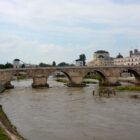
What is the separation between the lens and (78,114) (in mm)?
28750

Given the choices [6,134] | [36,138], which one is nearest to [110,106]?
[36,138]

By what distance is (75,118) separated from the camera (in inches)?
1059

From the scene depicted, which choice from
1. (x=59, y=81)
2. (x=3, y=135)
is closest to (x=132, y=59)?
(x=59, y=81)

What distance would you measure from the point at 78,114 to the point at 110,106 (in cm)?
501

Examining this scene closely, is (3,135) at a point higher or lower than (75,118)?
higher

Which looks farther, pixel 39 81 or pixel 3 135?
pixel 39 81

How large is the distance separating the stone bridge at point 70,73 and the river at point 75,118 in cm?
1810

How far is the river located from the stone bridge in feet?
59.4

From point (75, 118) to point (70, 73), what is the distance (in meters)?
33.3

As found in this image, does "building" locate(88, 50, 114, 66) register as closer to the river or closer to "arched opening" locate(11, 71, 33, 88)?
"arched opening" locate(11, 71, 33, 88)

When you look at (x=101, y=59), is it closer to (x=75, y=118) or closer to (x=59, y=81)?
(x=59, y=81)

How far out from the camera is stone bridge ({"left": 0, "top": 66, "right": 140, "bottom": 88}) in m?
56.3

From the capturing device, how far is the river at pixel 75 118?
21453mm

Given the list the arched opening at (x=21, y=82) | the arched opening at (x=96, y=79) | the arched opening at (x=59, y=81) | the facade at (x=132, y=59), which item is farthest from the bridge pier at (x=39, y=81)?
the facade at (x=132, y=59)
